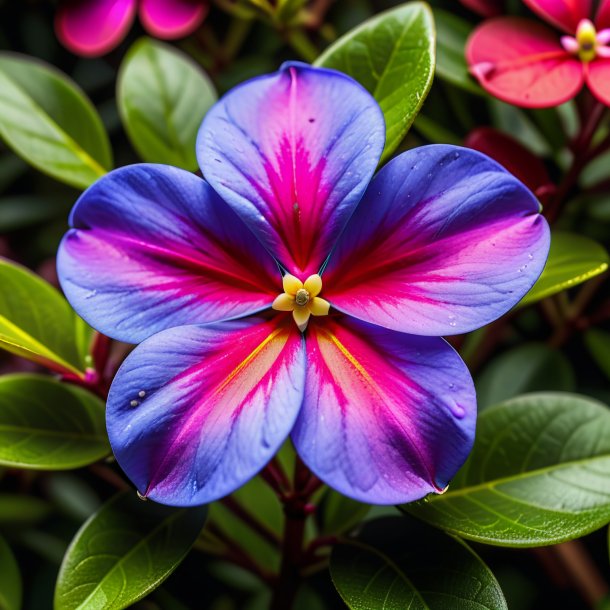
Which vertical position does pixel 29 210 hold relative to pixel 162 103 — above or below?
below

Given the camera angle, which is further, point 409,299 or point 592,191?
point 592,191

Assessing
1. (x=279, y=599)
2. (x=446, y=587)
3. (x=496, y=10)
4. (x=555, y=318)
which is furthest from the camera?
(x=555, y=318)

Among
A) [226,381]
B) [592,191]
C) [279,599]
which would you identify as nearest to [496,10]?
[592,191]

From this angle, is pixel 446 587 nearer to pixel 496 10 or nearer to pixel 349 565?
pixel 349 565

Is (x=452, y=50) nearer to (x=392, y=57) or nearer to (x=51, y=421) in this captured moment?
(x=392, y=57)

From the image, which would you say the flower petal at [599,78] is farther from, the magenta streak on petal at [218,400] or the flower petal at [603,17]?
the magenta streak on petal at [218,400]

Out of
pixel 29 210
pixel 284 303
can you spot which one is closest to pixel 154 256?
pixel 284 303
